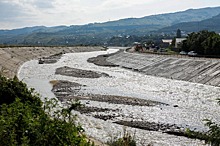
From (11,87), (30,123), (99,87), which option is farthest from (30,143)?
(99,87)

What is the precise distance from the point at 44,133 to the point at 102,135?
55.7 feet

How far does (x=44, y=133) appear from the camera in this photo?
33.3 feet

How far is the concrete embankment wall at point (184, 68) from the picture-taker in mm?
57844

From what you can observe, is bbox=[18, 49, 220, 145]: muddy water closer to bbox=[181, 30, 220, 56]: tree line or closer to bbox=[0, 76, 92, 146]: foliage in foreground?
bbox=[0, 76, 92, 146]: foliage in foreground

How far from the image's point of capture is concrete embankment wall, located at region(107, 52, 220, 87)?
57844mm

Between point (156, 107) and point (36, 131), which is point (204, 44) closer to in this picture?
point (156, 107)

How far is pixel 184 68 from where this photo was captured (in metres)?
68.6

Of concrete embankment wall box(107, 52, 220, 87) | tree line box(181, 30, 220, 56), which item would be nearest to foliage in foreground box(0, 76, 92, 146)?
concrete embankment wall box(107, 52, 220, 87)

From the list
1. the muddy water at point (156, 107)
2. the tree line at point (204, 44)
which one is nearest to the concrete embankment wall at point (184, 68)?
the muddy water at point (156, 107)

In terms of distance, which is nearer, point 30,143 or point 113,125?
point 30,143

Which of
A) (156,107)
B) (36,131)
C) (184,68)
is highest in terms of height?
(36,131)

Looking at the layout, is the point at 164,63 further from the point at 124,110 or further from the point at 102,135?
the point at 102,135

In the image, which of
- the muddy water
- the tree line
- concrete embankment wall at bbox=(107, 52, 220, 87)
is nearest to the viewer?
the muddy water

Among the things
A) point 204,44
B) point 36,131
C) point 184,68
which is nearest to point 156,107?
point 36,131
